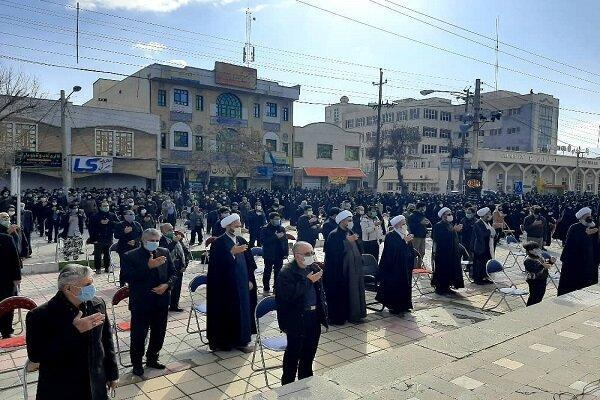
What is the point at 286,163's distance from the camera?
4594 cm

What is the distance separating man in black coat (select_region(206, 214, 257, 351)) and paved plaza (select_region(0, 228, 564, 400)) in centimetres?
22

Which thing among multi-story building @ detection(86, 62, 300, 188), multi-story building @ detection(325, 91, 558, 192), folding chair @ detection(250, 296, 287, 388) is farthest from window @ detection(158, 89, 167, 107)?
folding chair @ detection(250, 296, 287, 388)

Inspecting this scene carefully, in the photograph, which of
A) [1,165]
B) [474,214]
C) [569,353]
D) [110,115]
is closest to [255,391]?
[569,353]

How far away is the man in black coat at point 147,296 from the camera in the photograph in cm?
567

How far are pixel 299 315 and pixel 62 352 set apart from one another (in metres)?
2.27

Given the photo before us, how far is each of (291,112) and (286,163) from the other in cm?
515

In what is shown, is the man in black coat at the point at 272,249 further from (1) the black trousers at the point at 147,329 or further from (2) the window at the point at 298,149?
(2) the window at the point at 298,149

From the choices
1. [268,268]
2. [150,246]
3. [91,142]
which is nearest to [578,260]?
[268,268]

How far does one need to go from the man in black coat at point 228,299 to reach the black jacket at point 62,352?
113 inches

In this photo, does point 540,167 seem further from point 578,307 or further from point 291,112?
point 578,307

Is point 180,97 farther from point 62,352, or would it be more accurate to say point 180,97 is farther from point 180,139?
point 62,352

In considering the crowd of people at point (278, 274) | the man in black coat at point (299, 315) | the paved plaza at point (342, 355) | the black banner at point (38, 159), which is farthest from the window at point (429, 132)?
the man in black coat at point (299, 315)

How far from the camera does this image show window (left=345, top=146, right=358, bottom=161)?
5128 cm

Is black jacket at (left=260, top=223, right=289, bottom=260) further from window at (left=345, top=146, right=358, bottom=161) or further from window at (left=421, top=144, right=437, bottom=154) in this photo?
window at (left=421, top=144, right=437, bottom=154)
